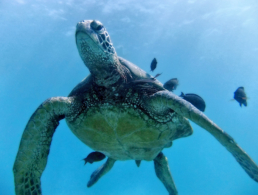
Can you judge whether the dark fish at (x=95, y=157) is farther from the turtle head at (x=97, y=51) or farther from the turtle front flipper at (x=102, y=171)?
the turtle head at (x=97, y=51)

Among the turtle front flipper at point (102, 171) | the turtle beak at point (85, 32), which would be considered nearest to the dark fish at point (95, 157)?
the turtle front flipper at point (102, 171)

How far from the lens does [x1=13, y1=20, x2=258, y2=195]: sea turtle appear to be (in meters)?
3.04

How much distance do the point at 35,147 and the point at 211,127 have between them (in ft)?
10.5

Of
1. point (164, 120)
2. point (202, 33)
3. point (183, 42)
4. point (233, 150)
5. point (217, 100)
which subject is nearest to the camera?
point (233, 150)

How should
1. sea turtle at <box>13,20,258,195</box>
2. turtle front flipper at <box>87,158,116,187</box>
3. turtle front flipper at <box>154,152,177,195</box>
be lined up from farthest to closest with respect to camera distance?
turtle front flipper at <box>87,158,116,187</box>
turtle front flipper at <box>154,152,177,195</box>
sea turtle at <box>13,20,258,195</box>

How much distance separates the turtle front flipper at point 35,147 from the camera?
324cm

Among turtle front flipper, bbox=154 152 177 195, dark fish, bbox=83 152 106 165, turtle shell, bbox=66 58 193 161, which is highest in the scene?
turtle shell, bbox=66 58 193 161

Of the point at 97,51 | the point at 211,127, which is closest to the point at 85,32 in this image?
the point at 97,51

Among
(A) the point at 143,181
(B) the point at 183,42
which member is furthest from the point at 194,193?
(B) the point at 183,42

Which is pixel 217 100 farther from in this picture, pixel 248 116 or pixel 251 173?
pixel 251 173

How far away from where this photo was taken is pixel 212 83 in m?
55.5

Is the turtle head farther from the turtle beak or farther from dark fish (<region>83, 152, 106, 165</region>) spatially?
dark fish (<region>83, 152, 106, 165</region>)

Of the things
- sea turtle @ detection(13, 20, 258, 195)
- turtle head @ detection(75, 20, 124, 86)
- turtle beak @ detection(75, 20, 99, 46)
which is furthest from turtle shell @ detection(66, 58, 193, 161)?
turtle beak @ detection(75, 20, 99, 46)

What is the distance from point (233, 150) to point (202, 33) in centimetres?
3077
